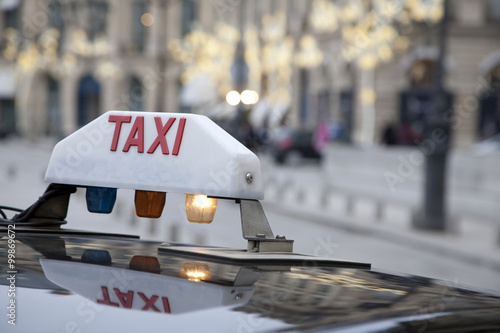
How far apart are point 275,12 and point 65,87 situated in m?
24.1

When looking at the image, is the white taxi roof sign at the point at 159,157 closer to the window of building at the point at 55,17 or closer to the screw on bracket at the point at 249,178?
the screw on bracket at the point at 249,178

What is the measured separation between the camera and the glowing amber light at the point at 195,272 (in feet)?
6.91

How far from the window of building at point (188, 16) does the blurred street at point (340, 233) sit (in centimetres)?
4465

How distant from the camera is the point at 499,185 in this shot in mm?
16609

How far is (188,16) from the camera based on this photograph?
65.9 meters

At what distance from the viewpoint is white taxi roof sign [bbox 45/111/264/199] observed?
224cm

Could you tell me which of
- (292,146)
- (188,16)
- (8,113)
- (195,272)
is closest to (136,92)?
(188,16)

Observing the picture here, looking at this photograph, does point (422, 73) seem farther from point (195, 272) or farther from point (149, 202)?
point (195, 272)

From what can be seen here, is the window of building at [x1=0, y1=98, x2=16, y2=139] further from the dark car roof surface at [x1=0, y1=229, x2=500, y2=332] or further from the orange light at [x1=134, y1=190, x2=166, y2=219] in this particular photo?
the dark car roof surface at [x1=0, y1=229, x2=500, y2=332]

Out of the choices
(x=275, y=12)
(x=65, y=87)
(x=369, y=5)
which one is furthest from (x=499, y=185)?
(x=65, y=87)

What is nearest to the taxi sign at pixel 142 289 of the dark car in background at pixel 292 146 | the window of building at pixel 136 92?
the dark car in background at pixel 292 146

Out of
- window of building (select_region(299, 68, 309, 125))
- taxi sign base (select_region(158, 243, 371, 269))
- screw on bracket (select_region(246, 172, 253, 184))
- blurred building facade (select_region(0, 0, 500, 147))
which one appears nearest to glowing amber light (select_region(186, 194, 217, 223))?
taxi sign base (select_region(158, 243, 371, 269))

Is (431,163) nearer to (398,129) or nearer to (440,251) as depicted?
(440,251)

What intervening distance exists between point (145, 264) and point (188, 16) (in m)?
64.6
